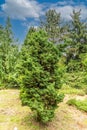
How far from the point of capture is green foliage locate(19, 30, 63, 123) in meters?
Result: 12.3

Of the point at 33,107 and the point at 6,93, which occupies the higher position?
the point at 33,107

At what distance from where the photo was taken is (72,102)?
17969 mm

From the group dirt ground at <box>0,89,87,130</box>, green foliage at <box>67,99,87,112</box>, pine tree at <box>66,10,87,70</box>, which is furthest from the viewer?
pine tree at <box>66,10,87,70</box>

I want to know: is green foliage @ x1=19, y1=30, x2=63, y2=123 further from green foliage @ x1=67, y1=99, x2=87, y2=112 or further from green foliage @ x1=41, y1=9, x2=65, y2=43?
green foliage @ x1=41, y1=9, x2=65, y2=43

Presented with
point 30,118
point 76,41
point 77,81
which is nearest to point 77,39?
point 76,41

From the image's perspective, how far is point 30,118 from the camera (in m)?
14.0

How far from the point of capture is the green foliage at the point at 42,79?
40.5ft

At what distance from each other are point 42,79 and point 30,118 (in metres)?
2.89

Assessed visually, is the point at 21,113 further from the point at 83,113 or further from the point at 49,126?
the point at 83,113

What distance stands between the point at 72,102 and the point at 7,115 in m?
5.55

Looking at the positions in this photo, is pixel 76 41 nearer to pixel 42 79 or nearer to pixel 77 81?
pixel 77 81

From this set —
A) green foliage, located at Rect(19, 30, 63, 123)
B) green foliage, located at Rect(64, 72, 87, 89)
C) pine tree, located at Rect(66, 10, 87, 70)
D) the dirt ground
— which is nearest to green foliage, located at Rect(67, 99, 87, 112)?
the dirt ground

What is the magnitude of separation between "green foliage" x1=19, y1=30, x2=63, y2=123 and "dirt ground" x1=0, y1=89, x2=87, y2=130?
3.54 ft

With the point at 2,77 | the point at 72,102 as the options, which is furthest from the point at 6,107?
the point at 2,77
